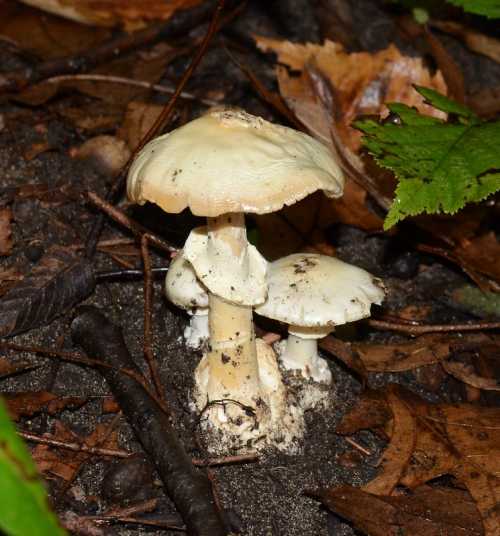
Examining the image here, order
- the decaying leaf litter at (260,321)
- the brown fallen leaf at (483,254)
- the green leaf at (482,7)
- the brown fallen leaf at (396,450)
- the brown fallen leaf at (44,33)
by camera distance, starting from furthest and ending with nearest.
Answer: the brown fallen leaf at (44,33)
the brown fallen leaf at (483,254)
the green leaf at (482,7)
the brown fallen leaf at (396,450)
the decaying leaf litter at (260,321)

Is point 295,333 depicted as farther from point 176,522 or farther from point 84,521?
point 84,521

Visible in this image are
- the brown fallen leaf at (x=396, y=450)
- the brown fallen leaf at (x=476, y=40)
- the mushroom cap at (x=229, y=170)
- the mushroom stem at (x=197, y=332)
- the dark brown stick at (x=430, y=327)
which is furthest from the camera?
the brown fallen leaf at (x=476, y=40)

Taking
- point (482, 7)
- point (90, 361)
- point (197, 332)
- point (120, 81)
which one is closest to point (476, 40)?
point (482, 7)

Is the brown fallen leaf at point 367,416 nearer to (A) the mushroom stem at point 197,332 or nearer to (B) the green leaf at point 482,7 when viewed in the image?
(A) the mushroom stem at point 197,332

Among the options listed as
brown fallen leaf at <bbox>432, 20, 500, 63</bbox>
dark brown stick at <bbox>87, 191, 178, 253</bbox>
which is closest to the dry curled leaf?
dark brown stick at <bbox>87, 191, 178, 253</bbox>

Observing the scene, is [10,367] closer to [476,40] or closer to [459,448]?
[459,448]

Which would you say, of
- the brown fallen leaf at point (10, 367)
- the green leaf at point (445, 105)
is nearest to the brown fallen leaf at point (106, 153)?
the brown fallen leaf at point (10, 367)
